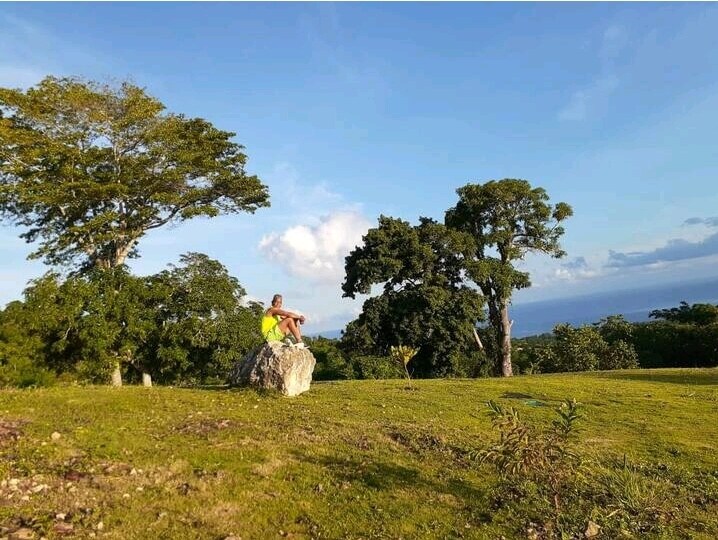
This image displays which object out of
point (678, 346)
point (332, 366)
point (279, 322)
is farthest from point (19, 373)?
point (678, 346)

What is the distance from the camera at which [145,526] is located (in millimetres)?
7191

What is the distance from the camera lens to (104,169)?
28.6 m

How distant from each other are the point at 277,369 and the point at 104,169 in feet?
58.2

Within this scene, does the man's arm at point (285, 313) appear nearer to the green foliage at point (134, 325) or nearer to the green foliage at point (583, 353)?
the green foliage at point (134, 325)

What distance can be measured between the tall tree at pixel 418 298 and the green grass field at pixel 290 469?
868 inches

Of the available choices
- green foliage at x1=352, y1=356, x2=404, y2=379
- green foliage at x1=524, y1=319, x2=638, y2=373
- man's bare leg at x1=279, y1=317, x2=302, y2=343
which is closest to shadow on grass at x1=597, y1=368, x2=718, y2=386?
green foliage at x1=352, y1=356, x2=404, y2=379

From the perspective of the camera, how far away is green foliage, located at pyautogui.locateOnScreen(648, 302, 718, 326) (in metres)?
55.2

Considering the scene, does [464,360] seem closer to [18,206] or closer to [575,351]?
[575,351]

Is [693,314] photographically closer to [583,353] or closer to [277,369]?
[583,353]

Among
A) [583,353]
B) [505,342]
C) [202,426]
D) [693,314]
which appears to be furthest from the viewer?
[693,314]

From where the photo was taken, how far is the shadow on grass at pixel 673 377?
2700 centimetres

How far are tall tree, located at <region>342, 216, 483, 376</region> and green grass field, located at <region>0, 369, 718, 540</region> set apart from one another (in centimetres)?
2205

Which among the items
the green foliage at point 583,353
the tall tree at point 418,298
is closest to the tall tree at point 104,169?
the tall tree at point 418,298

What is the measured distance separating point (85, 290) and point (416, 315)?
20.9 m
